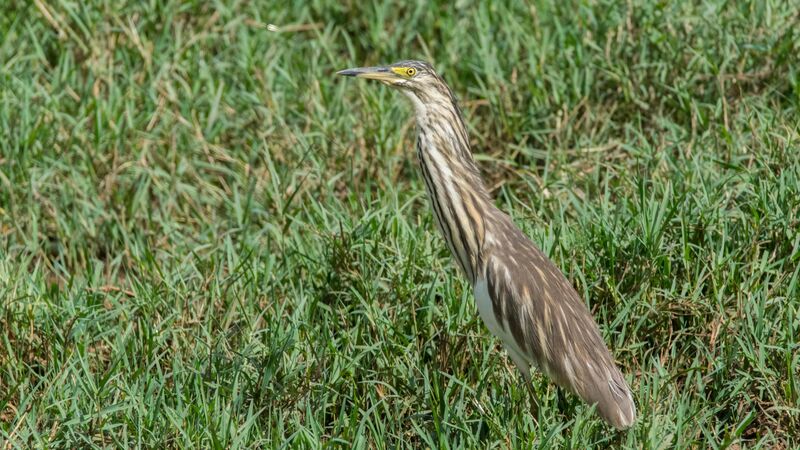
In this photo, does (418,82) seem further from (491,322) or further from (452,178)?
(491,322)

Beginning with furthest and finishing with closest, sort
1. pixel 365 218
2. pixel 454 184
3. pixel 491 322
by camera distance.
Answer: pixel 365 218
pixel 454 184
pixel 491 322

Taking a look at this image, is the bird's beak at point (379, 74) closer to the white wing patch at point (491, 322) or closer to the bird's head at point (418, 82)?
the bird's head at point (418, 82)

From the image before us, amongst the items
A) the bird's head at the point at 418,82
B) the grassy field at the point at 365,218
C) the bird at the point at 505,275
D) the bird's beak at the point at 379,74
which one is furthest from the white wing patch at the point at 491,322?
the bird's beak at the point at 379,74

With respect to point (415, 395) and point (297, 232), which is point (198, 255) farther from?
point (415, 395)

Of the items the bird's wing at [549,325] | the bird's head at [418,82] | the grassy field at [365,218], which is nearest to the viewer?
the bird's wing at [549,325]

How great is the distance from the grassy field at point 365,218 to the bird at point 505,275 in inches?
6.3

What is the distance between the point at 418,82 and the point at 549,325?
1.03 meters

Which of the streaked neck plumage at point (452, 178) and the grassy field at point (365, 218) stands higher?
the streaked neck plumage at point (452, 178)

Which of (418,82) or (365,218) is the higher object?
(418,82)

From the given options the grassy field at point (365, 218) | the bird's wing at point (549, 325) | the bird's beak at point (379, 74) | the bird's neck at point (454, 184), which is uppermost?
the bird's beak at point (379, 74)

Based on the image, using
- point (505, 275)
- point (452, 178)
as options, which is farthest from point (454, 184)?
point (505, 275)

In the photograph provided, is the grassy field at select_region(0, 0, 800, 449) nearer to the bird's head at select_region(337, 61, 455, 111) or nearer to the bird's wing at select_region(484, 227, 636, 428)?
the bird's wing at select_region(484, 227, 636, 428)

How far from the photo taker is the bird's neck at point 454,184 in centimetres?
493

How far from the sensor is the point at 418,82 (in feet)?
16.6
